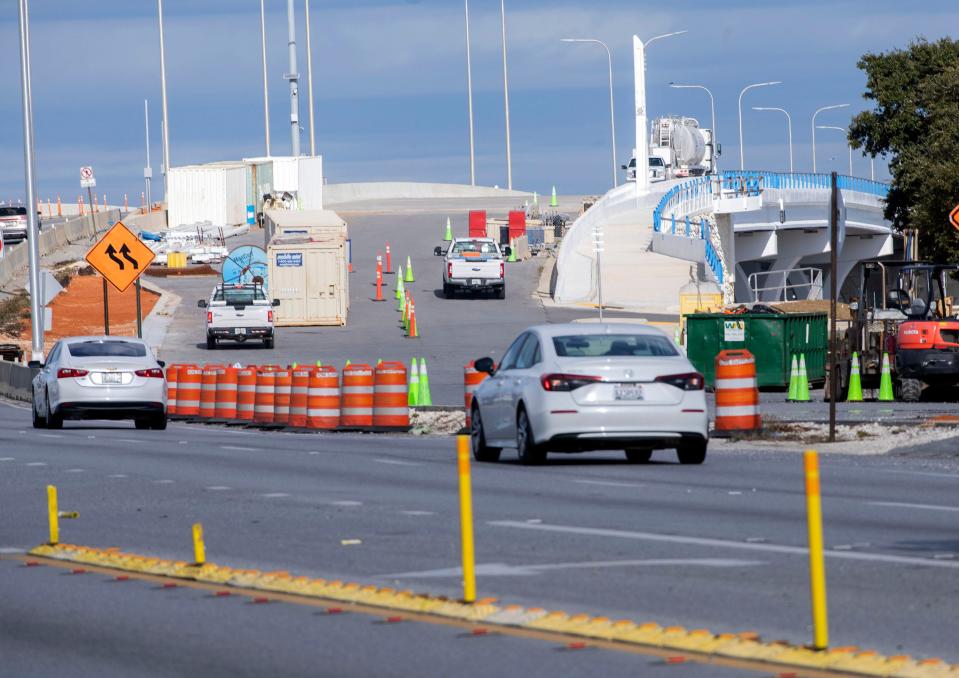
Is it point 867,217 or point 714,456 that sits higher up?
point 867,217

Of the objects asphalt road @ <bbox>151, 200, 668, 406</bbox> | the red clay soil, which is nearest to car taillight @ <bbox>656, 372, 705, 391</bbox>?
asphalt road @ <bbox>151, 200, 668, 406</bbox>

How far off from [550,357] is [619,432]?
1050 millimetres

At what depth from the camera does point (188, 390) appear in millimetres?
33594

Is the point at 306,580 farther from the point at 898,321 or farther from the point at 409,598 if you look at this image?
the point at 898,321

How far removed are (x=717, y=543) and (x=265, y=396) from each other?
19.3 m

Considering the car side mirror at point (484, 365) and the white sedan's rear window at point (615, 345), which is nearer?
the white sedan's rear window at point (615, 345)

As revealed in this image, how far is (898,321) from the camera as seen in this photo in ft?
106

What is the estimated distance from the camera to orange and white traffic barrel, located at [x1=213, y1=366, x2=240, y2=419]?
31906mm

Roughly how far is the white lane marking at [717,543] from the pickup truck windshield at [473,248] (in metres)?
53.4

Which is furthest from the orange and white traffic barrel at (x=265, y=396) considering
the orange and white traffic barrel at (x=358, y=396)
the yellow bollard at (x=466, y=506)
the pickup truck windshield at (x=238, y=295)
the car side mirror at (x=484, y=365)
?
the pickup truck windshield at (x=238, y=295)

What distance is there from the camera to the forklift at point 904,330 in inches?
1192

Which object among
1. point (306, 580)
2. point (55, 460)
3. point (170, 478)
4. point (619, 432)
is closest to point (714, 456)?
point (619, 432)

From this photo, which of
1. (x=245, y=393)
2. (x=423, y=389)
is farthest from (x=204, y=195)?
(x=245, y=393)

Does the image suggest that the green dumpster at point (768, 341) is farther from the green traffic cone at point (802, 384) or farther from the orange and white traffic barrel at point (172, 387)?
the orange and white traffic barrel at point (172, 387)
